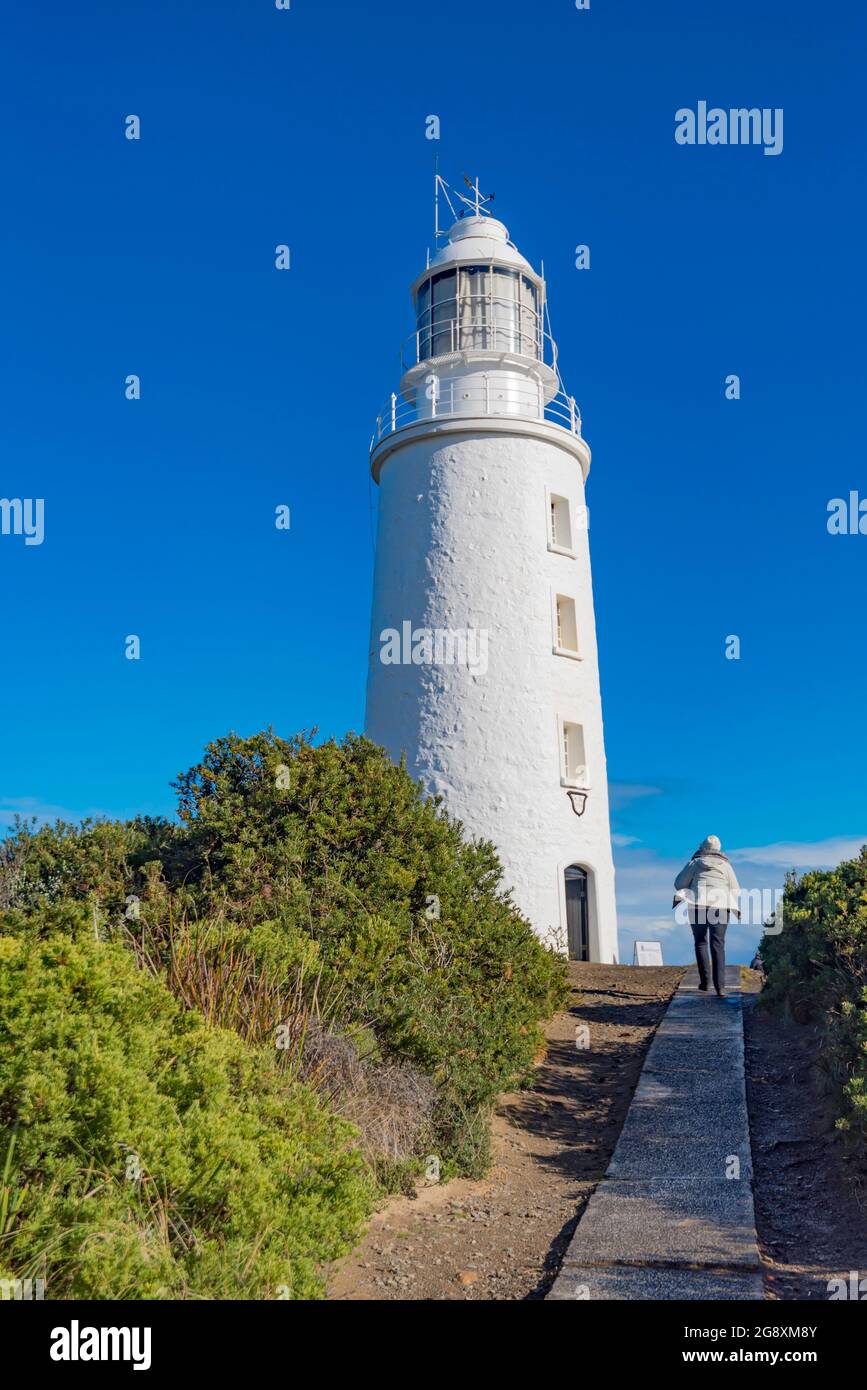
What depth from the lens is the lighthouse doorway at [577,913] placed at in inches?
782

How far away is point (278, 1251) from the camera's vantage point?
16.8ft

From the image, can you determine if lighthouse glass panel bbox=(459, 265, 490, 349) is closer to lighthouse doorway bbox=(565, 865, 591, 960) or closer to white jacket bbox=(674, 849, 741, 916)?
lighthouse doorway bbox=(565, 865, 591, 960)

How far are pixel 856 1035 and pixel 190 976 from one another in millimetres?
4400

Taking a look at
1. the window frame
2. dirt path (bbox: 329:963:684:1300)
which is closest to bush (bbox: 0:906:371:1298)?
dirt path (bbox: 329:963:684:1300)

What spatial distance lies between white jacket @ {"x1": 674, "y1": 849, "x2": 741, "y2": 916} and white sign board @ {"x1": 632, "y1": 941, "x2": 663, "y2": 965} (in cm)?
766

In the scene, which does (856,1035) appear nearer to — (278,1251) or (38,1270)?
(278,1251)

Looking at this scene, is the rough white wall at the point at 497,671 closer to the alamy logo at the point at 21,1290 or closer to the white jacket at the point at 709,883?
the white jacket at the point at 709,883

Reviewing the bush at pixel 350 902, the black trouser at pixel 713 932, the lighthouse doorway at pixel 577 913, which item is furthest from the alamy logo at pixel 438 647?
the bush at pixel 350 902

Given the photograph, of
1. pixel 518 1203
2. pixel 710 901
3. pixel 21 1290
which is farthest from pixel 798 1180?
pixel 710 901

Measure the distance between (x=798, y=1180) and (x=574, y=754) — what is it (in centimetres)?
1327

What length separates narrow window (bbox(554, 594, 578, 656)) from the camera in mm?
20895
